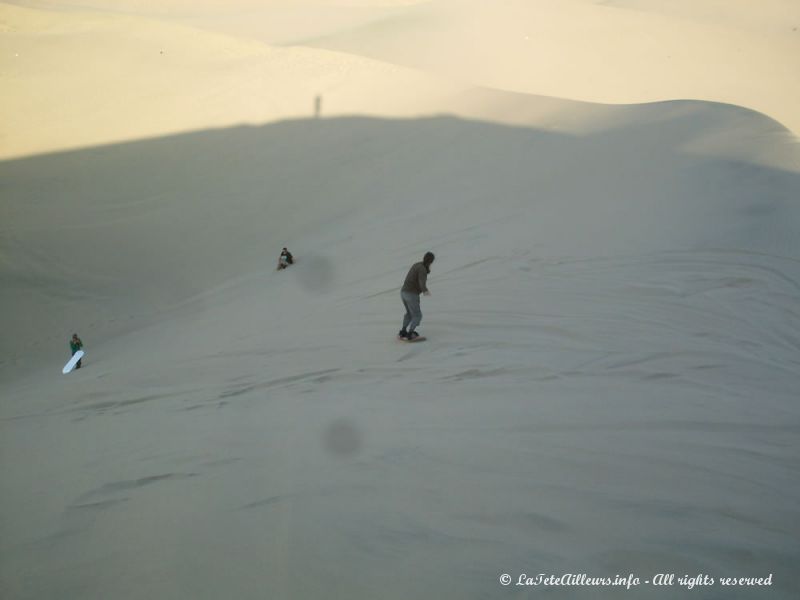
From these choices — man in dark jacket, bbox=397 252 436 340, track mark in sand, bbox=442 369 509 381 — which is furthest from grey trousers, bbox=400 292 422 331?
track mark in sand, bbox=442 369 509 381

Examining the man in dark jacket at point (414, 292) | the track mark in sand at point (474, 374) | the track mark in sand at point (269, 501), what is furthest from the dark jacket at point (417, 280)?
the track mark in sand at point (269, 501)

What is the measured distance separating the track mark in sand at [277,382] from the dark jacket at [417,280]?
96 centimetres

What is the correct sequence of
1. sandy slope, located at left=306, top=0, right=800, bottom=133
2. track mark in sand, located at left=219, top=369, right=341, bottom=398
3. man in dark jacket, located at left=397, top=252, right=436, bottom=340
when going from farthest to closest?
sandy slope, located at left=306, top=0, right=800, bottom=133 < man in dark jacket, located at left=397, top=252, right=436, bottom=340 < track mark in sand, located at left=219, top=369, right=341, bottom=398

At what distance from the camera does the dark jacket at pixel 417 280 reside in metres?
6.26

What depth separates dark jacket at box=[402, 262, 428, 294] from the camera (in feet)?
20.5

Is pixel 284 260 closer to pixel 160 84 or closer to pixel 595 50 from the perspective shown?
pixel 160 84

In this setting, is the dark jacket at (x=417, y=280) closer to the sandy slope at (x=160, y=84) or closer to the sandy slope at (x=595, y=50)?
the sandy slope at (x=160, y=84)

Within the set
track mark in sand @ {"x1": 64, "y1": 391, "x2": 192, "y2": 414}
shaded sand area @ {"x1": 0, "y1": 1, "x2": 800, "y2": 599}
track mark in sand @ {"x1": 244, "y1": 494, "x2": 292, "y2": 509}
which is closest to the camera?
shaded sand area @ {"x1": 0, "y1": 1, "x2": 800, "y2": 599}

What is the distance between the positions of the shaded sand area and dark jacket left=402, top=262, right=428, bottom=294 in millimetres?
458

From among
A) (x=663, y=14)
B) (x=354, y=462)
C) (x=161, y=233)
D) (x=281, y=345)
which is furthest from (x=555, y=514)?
(x=663, y=14)

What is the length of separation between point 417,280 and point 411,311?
275 mm

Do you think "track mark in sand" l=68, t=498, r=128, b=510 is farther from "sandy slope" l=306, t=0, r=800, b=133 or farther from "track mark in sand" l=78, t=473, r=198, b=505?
"sandy slope" l=306, t=0, r=800, b=133

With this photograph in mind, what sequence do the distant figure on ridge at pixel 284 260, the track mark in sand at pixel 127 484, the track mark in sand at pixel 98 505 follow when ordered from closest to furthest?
the track mark in sand at pixel 98 505 < the track mark in sand at pixel 127 484 < the distant figure on ridge at pixel 284 260

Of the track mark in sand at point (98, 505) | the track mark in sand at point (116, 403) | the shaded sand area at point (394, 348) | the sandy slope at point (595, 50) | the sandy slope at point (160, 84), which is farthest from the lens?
the sandy slope at point (595, 50)
